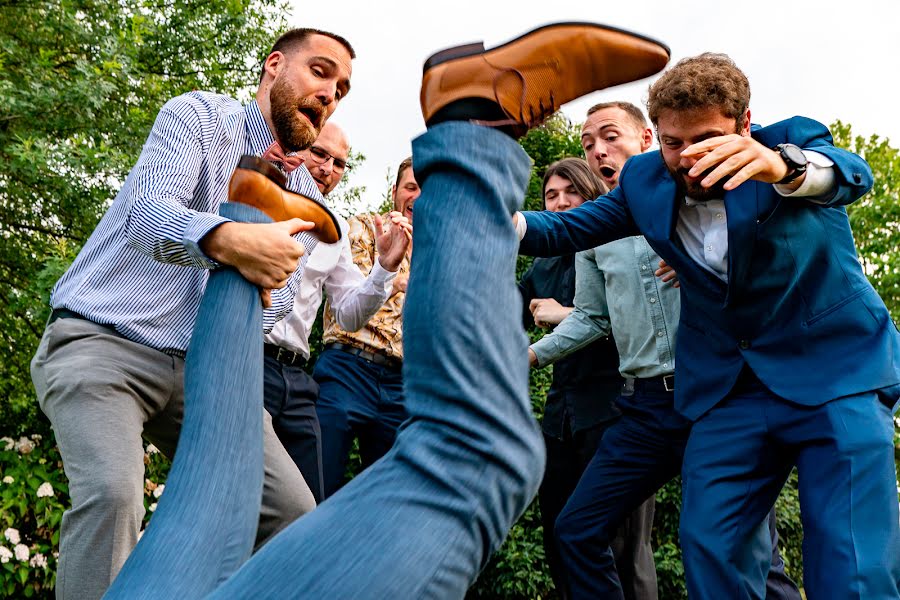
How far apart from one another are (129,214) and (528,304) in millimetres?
2743

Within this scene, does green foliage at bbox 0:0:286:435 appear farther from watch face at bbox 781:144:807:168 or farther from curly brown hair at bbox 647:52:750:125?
watch face at bbox 781:144:807:168

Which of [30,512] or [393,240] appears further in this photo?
[30,512]

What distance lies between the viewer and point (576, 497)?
12.0 ft

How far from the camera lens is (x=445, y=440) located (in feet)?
3.94

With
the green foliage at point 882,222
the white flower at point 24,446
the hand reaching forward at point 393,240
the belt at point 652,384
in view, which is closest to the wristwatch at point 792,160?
the belt at point 652,384

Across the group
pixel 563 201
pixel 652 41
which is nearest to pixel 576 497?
pixel 563 201

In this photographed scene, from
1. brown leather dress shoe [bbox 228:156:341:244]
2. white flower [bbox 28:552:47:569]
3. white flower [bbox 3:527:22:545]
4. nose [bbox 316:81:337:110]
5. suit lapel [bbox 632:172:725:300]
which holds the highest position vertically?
nose [bbox 316:81:337:110]

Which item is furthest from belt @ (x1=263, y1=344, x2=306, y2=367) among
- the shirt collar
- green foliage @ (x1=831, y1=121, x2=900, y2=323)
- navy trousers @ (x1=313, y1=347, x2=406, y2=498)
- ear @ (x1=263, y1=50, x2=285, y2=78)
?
green foliage @ (x1=831, y1=121, x2=900, y2=323)

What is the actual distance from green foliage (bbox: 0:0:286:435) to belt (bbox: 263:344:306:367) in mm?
2432

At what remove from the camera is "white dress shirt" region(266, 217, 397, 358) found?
12.6 feet

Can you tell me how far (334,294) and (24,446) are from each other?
2.99 meters

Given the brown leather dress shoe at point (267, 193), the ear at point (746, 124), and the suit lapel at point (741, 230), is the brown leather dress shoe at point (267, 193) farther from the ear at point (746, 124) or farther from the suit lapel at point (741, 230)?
the ear at point (746, 124)

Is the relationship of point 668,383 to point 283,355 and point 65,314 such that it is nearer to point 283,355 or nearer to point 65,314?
point 283,355

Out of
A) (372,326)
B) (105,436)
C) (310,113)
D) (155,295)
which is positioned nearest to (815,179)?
(310,113)
